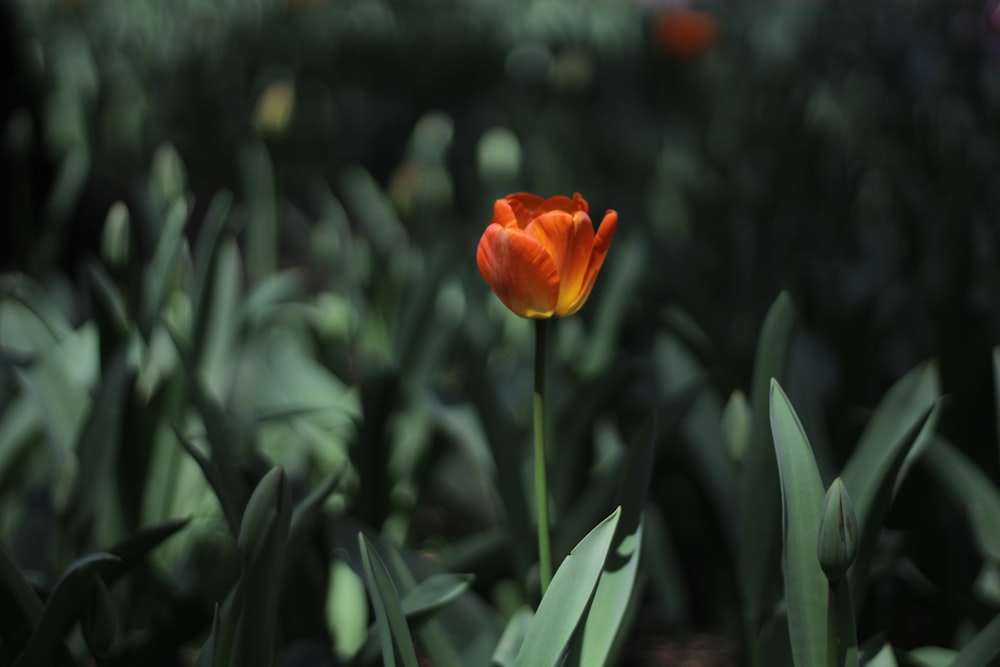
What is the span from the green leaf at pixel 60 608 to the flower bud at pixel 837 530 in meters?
0.58

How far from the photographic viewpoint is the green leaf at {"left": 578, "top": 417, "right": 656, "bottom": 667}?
2.92 ft

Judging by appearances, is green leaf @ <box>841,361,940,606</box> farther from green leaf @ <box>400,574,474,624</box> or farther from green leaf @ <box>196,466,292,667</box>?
green leaf @ <box>196,466,292,667</box>

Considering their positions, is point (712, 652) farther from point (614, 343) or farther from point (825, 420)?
point (614, 343)

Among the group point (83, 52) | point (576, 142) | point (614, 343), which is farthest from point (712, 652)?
point (83, 52)

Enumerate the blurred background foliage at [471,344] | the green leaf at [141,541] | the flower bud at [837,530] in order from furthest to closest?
the blurred background foliage at [471,344] < the green leaf at [141,541] < the flower bud at [837,530]

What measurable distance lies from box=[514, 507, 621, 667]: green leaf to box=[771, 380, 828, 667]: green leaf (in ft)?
0.47

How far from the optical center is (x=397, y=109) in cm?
342

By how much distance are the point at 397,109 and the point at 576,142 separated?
0.85m

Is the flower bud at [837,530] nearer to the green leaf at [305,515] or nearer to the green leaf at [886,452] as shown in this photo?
the green leaf at [886,452]

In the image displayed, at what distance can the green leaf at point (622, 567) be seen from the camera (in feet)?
2.92

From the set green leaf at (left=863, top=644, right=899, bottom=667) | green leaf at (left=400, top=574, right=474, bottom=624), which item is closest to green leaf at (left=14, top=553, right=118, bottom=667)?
green leaf at (left=400, top=574, right=474, bottom=624)

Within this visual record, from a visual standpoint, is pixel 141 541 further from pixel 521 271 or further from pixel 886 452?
pixel 886 452

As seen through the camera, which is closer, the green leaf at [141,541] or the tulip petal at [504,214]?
the tulip petal at [504,214]

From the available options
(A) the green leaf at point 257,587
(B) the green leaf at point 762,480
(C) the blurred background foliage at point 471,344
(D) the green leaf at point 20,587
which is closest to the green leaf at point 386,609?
(A) the green leaf at point 257,587
